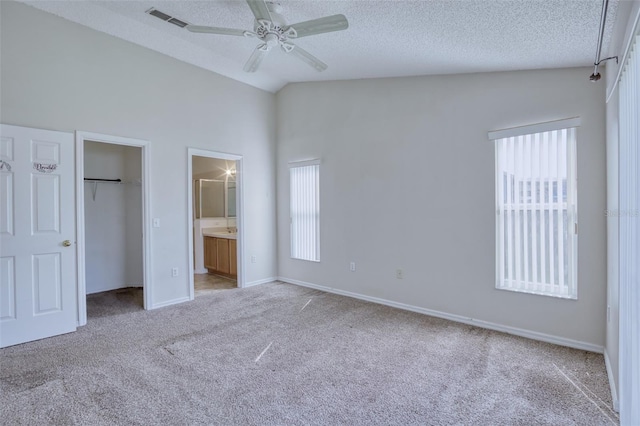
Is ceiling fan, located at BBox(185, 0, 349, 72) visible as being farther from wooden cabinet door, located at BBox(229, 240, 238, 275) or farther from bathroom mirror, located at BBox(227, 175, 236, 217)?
bathroom mirror, located at BBox(227, 175, 236, 217)

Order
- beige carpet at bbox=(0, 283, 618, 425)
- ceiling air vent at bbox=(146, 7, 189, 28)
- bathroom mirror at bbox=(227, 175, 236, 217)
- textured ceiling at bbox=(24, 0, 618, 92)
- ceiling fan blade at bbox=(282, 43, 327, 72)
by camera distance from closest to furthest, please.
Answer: beige carpet at bbox=(0, 283, 618, 425) < textured ceiling at bbox=(24, 0, 618, 92) < ceiling fan blade at bbox=(282, 43, 327, 72) < ceiling air vent at bbox=(146, 7, 189, 28) < bathroom mirror at bbox=(227, 175, 236, 217)

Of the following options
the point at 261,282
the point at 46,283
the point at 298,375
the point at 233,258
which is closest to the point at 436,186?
the point at 298,375

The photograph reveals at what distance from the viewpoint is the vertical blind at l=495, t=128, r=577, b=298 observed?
2857 millimetres

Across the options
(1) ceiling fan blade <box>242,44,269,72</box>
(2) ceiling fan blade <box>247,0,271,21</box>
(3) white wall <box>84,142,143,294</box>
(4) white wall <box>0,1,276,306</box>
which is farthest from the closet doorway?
(2) ceiling fan blade <box>247,0,271,21</box>

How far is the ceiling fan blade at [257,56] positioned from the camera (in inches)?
110

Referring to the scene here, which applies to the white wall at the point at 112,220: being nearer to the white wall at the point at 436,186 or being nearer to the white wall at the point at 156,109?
the white wall at the point at 156,109

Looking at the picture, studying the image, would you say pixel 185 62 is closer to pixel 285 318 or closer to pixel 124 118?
pixel 124 118

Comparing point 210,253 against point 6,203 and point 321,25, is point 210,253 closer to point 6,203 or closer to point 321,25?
point 6,203

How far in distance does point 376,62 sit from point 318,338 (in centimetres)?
296

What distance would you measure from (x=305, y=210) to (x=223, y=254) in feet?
6.08

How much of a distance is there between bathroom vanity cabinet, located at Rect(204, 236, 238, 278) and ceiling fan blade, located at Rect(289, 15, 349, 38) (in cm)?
391

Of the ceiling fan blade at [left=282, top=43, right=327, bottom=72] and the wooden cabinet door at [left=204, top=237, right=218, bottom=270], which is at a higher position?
the ceiling fan blade at [left=282, top=43, right=327, bottom=72]

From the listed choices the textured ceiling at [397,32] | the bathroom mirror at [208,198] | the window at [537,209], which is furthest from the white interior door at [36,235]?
the window at [537,209]

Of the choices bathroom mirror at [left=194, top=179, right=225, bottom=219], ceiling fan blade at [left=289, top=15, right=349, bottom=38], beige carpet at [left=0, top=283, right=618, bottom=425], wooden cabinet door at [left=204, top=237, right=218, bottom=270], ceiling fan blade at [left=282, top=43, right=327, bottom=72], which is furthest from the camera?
bathroom mirror at [left=194, top=179, right=225, bottom=219]
